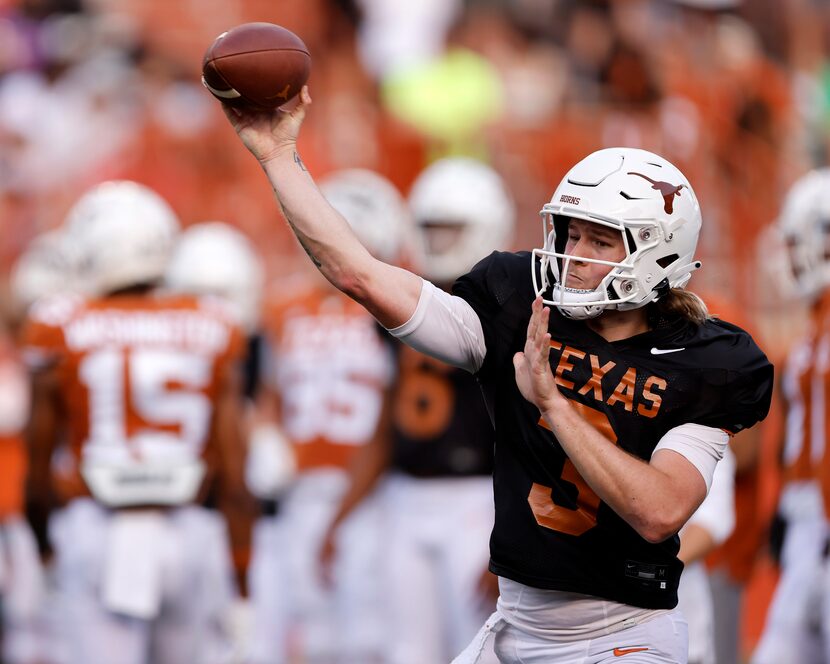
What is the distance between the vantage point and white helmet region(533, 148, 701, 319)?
335 centimetres

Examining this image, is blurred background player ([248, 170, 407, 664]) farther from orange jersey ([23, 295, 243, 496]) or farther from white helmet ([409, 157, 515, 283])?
orange jersey ([23, 295, 243, 496])

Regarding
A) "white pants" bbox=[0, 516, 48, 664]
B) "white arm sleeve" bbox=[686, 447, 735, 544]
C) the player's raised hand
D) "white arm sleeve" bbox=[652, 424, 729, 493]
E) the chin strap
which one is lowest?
"white pants" bbox=[0, 516, 48, 664]

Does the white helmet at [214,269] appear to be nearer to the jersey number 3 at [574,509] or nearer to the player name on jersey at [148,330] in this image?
the player name on jersey at [148,330]

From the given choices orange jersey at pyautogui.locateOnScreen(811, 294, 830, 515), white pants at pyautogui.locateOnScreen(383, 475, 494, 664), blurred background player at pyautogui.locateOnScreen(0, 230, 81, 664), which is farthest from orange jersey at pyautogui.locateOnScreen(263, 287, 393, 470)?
orange jersey at pyautogui.locateOnScreen(811, 294, 830, 515)

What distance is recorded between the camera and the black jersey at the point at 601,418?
11.0 feet

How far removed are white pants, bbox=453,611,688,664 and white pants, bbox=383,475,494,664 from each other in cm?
252

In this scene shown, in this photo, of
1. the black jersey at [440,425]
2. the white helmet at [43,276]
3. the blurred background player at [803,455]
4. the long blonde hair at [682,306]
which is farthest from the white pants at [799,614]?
the white helmet at [43,276]

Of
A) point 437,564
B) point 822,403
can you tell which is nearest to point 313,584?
point 437,564

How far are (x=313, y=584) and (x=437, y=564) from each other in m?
2.06

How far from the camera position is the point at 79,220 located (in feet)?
20.3

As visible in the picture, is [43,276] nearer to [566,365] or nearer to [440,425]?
[440,425]

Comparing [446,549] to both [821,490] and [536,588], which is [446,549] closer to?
[821,490]

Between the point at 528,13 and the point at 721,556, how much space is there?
9820 millimetres

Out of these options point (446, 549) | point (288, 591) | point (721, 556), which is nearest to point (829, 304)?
point (721, 556)
